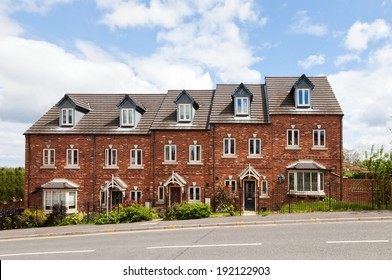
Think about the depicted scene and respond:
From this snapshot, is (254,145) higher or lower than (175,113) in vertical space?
lower

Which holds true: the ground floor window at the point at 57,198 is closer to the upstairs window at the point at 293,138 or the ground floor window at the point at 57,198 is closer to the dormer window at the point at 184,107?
the dormer window at the point at 184,107

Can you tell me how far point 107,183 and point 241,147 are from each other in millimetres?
11879

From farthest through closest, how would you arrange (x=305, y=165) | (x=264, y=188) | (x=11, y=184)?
1. (x=11, y=184)
2. (x=264, y=188)
3. (x=305, y=165)

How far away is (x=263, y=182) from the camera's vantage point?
81.4 ft

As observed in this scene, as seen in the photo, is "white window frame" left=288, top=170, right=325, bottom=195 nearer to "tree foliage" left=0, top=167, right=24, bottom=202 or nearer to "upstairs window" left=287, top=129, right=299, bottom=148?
"upstairs window" left=287, top=129, right=299, bottom=148

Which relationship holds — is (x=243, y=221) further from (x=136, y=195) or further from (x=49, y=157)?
(x=49, y=157)

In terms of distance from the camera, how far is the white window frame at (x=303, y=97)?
25.2 metres

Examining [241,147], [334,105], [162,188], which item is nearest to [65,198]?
[162,188]

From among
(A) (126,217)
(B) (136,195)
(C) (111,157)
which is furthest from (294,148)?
(C) (111,157)

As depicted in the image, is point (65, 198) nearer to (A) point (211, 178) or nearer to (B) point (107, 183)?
(B) point (107, 183)

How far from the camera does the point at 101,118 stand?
1105 inches

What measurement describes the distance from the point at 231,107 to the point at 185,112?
13.4 feet

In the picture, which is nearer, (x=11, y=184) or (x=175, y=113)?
(x=175, y=113)
